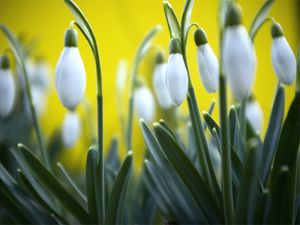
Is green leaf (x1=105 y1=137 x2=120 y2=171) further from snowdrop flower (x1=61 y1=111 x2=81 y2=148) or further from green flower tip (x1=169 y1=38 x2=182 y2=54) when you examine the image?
green flower tip (x1=169 y1=38 x2=182 y2=54)

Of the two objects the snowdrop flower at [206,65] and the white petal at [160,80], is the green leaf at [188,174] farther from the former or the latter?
the white petal at [160,80]

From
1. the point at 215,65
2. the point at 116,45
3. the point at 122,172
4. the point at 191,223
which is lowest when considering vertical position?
the point at 191,223

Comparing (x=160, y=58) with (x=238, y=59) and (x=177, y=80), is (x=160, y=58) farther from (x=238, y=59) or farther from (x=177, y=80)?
(x=238, y=59)

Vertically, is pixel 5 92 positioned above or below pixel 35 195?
above

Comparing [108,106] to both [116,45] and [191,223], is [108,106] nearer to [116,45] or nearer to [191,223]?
[116,45]

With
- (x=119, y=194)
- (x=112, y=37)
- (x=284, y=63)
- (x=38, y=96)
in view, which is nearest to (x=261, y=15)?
(x=284, y=63)

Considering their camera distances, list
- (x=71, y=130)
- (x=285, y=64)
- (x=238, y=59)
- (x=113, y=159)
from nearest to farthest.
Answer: (x=238, y=59), (x=285, y=64), (x=113, y=159), (x=71, y=130)

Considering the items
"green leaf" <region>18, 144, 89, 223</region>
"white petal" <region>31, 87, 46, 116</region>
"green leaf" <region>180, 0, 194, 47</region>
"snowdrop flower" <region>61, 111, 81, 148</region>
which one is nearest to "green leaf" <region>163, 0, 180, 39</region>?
"green leaf" <region>180, 0, 194, 47</region>

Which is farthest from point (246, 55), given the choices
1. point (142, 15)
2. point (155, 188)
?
point (142, 15)
